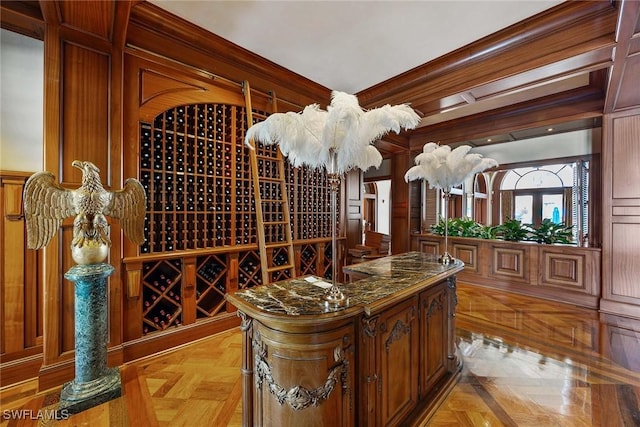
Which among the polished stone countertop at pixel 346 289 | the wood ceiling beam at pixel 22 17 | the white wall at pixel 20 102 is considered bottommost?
the polished stone countertop at pixel 346 289

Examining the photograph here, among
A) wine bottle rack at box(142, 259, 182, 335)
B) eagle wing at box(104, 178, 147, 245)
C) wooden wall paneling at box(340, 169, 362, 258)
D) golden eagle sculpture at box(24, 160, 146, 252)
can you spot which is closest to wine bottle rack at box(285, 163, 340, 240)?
wooden wall paneling at box(340, 169, 362, 258)

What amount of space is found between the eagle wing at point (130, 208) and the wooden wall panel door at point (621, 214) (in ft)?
17.5

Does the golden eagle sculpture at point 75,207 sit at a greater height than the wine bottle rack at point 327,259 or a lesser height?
greater

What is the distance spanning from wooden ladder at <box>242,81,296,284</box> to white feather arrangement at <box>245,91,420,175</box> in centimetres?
168

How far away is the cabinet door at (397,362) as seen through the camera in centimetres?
139

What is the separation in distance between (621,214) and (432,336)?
3.50 m

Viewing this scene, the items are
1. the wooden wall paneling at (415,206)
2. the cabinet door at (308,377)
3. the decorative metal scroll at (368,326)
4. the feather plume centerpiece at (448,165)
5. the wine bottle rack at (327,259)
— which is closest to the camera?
the cabinet door at (308,377)

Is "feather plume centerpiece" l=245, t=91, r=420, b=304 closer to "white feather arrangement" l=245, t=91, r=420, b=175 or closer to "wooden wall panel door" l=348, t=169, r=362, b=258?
"white feather arrangement" l=245, t=91, r=420, b=175

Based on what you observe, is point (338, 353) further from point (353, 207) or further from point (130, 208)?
point (353, 207)

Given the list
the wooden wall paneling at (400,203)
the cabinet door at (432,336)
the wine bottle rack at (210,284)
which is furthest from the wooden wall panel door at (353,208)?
the cabinet door at (432,336)

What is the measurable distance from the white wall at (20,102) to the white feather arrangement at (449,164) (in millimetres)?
3339

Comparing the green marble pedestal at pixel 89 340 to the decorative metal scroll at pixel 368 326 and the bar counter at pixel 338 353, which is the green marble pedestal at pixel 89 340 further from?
the decorative metal scroll at pixel 368 326

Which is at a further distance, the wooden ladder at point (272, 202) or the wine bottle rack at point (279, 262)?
the wine bottle rack at point (279, 262)

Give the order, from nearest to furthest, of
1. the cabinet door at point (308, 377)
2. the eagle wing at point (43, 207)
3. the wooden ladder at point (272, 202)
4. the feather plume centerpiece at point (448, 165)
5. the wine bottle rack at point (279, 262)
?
the cabinet door at point (308, 377) → the eagle wing at point (43, 207) → the feather plume centerpiece at point (448, 165) → the wooden ladder at point (272, 202) → the wine bottle rack at point (279, 262)
